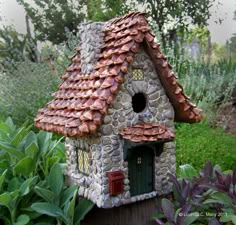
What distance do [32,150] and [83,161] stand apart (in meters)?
0.51

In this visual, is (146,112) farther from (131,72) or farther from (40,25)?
(40,25)

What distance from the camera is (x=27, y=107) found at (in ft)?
21.7

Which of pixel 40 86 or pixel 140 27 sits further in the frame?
pixel 40 86

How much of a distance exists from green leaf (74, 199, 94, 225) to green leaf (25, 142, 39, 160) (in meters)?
0.65

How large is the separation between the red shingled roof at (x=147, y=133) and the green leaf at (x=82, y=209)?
2.38 ft

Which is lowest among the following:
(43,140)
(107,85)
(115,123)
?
(43,140)

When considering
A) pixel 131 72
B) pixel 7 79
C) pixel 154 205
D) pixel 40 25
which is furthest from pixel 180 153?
pixel 40 25

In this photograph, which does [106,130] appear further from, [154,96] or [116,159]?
[154,96]

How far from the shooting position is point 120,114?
3.24 metres

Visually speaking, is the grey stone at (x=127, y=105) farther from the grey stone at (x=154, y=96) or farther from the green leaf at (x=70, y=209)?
the green leaf at (x=70, y=209)

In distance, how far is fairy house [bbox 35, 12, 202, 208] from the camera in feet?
10.4

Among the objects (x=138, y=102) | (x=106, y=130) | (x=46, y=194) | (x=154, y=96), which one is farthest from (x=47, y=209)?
(x=154, y=96)

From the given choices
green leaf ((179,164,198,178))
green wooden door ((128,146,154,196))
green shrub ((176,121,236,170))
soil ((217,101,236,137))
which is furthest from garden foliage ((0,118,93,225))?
soil ((217,101,236,137))

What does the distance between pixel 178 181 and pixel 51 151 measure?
4.73 feet
